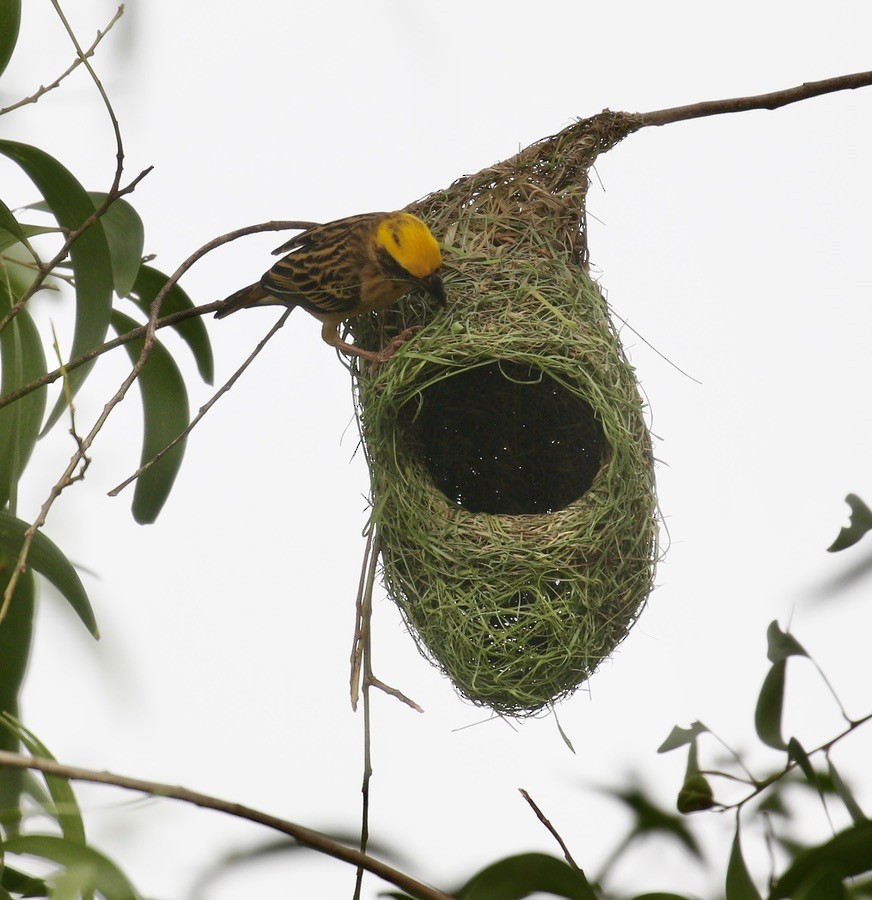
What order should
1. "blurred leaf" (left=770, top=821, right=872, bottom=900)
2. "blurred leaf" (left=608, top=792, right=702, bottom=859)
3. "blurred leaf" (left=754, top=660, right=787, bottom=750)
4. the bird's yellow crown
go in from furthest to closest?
the bird's yellow crown < "blurred leaf" (left=754, top=660, right=787, bottom=750) < "blurred leaf" (left=608, top=792, right=702, bottom=859) < "blurred leaf" (left=770, top=821, right=872, bottom=900)

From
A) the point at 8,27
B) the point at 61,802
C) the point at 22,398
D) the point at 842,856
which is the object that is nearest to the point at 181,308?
the point at 22,398

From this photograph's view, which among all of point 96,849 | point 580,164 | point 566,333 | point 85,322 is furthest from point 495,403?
point 96,849

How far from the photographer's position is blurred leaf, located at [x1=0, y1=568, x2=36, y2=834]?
114 centimetres

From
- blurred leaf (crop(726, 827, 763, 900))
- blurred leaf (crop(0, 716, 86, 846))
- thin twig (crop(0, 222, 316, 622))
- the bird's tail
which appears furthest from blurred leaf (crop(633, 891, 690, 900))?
the bird's tail

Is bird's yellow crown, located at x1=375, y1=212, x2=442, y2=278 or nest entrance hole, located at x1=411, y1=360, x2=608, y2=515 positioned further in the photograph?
nest entrance hole, located at x1=411, y1=360, x2=608, y2=515

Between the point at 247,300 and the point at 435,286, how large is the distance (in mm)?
290

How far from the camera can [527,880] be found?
0.72 meters

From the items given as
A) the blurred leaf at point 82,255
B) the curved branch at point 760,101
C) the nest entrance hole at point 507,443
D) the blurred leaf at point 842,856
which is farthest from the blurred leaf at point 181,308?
the blurred leaf at point 842,856

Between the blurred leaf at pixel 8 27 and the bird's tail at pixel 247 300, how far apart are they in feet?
1.53

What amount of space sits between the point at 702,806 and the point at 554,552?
2.77 feet

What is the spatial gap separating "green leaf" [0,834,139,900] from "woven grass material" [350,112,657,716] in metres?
0.86

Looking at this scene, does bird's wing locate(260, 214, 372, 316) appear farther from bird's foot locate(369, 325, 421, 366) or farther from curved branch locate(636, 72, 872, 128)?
curved branch locate(636, 72, 872, 128)

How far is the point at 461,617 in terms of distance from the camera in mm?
1653

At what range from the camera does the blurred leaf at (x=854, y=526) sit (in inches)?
32.3
